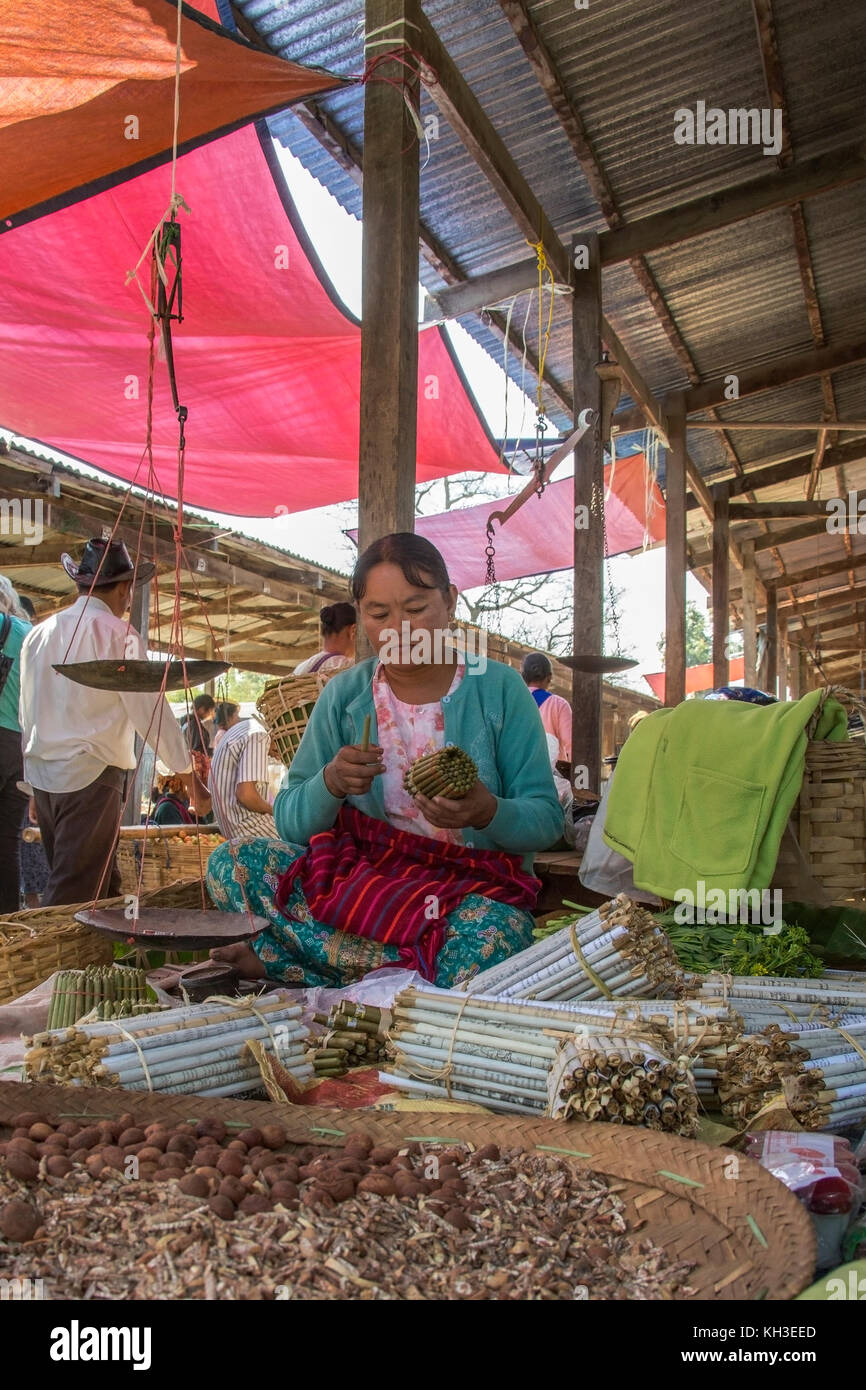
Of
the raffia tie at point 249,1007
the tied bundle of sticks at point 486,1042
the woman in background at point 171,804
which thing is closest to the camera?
the tied bundle of sticks at point 486,1042

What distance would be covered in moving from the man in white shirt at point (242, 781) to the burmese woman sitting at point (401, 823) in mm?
1869

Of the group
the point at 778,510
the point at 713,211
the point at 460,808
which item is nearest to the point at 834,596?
the point at 778,510

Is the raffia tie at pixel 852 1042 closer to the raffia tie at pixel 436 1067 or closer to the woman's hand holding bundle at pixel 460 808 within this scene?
the raffia tie at pixel 436 1067

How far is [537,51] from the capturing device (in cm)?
443

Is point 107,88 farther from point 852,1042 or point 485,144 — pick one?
point 852,1042

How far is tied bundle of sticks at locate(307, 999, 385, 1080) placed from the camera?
80.8 inches

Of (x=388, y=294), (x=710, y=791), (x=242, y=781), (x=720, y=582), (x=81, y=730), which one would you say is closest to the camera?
(x=710, y=791)

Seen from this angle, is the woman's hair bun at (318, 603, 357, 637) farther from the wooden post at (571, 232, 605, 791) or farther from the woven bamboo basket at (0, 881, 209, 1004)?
the wooden post at (571, 232, 605, 791)

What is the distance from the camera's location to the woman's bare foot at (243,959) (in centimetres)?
254

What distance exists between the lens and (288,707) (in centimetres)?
334

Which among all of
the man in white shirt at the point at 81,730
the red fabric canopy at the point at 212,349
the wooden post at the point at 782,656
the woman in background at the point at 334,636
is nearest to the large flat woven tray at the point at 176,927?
the man in white shirt at the point at 81,730

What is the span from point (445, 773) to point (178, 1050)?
2.56ft

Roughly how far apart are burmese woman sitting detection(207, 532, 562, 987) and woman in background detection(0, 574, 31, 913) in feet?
6.70

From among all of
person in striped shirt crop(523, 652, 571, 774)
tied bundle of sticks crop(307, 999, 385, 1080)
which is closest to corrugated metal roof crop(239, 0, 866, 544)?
person in striped shirt crop(523, 652, 571, 774)
